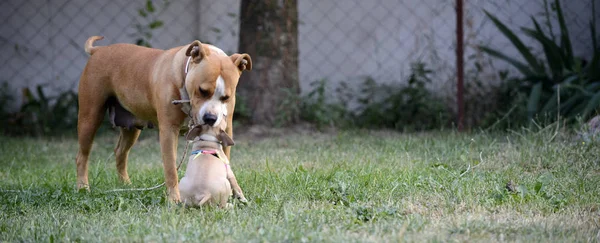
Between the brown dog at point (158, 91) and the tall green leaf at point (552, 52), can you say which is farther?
the tall green leaf at point (552, 52)

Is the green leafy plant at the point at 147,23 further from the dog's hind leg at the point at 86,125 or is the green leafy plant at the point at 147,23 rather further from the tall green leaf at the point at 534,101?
the tall green leaf at the point at 534,101

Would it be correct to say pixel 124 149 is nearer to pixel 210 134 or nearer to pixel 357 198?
pixel 210 134

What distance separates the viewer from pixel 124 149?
4840 millimetres

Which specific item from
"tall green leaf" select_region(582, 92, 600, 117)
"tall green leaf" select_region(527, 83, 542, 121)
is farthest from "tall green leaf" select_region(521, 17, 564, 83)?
"tall green leaf" select_region(582, 92, 600, 117)

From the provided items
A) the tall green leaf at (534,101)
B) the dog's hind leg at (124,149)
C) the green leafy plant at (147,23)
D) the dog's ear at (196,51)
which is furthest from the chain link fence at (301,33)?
the dog's ear at (196,51)

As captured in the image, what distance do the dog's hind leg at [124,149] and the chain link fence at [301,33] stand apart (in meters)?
3.17

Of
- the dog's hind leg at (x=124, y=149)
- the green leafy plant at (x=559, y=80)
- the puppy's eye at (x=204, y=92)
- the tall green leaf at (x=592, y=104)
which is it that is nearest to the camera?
the puppy's eye at (x=204, y=92)

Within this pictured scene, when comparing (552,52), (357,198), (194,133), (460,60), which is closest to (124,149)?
(194,133)

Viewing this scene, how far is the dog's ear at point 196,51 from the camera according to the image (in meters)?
3.69

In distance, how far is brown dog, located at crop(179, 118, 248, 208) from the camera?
11.4 feet

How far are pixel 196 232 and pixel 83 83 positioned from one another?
2.04m

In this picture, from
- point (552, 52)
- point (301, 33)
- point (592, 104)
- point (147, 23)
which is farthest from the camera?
point (147, 23)

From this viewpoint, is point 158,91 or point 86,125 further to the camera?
point 86,125

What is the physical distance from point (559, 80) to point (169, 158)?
14.6ft
